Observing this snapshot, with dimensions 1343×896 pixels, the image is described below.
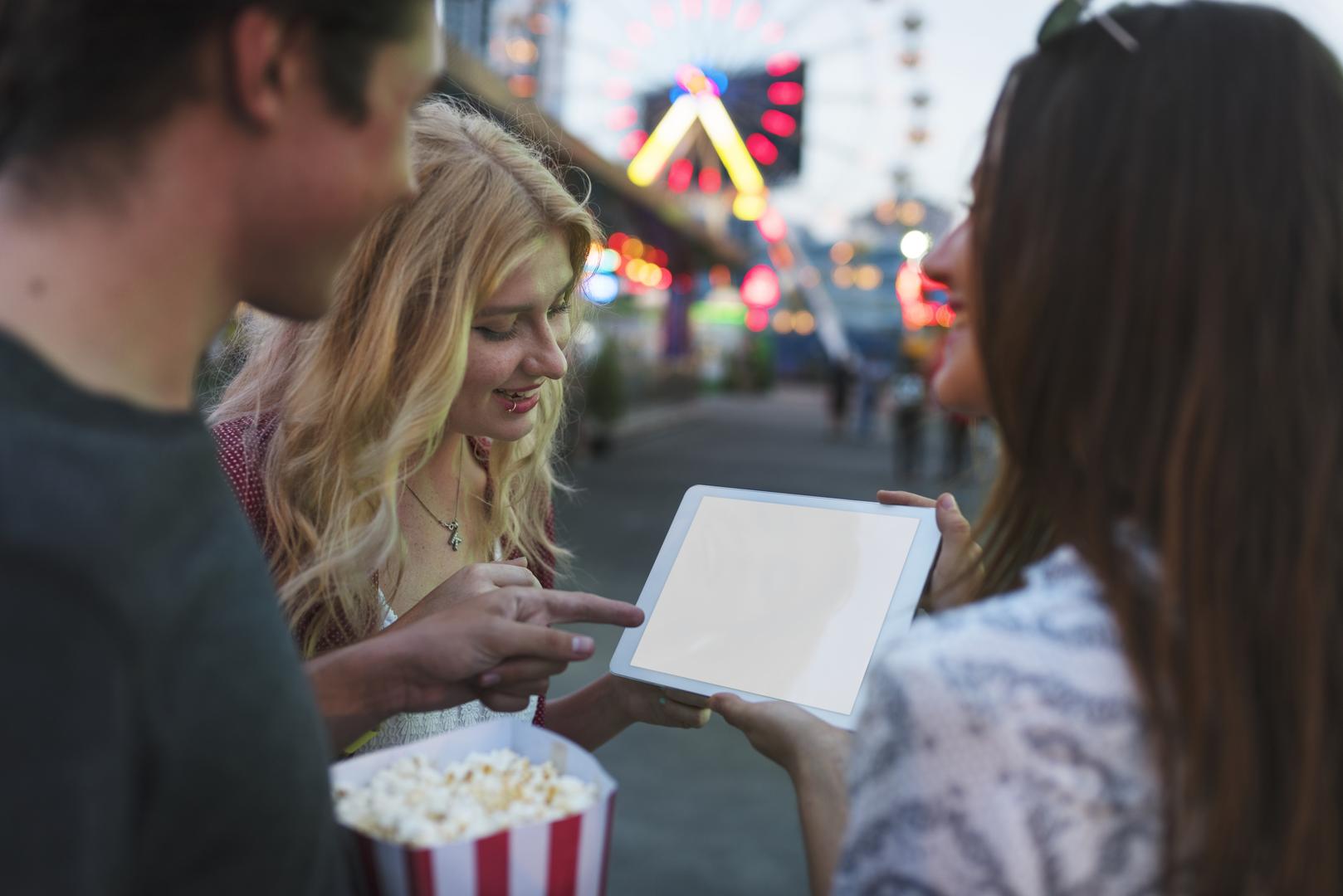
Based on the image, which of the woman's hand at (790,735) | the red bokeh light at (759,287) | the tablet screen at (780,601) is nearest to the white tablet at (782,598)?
the tablet screen at (780,601)

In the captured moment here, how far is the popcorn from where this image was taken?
970 mm

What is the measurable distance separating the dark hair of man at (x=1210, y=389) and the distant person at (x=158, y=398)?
2.04 feet

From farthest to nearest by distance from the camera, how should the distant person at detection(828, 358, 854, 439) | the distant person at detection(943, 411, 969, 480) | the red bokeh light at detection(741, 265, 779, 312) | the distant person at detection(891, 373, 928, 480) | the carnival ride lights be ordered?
the red bokeh light at detection(741, 265, 779, 312), the carnival ride lights, the distant person at detection(828, 358, 854, 439), the distant person at detection(891, 373, 928, 480), the distant person at detection(943, 411, 969, 480)

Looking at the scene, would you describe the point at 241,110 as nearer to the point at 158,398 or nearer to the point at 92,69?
the point at 92,69

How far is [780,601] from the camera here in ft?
5.08

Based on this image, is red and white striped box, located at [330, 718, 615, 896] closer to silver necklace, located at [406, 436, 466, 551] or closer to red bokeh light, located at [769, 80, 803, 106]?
silver necklace, located at [406, 436, 466, 551]

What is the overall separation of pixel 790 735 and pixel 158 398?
0.78 metres

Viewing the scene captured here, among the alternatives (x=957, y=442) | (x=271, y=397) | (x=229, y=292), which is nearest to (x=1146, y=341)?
(x=229, y=292)

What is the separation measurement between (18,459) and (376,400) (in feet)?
3.73

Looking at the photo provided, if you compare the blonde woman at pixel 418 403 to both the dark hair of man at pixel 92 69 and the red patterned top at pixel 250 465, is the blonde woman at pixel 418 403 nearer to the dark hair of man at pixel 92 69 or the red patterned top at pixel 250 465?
the red patterned top at pixel 250 465

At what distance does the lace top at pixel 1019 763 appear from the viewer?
838mm

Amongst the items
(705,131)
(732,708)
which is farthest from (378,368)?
(705,131)

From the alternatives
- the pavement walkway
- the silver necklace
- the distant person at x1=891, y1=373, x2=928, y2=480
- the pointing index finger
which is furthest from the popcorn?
the distant person at x1=891, y1=373, x2=928, y2=480

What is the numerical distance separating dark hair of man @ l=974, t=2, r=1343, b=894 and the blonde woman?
0.88 meters
